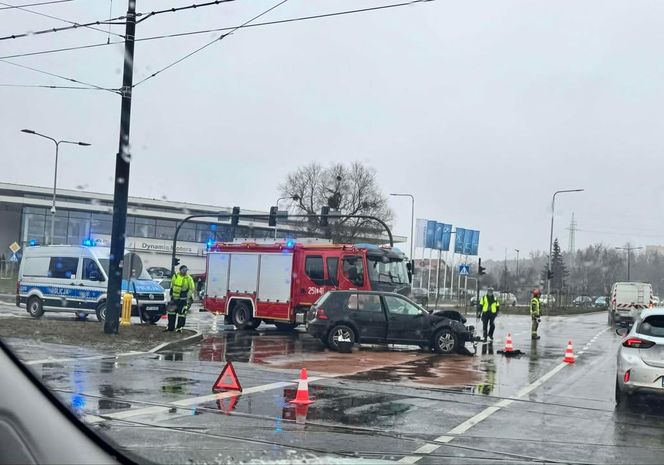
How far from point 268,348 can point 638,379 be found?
981 centimetres

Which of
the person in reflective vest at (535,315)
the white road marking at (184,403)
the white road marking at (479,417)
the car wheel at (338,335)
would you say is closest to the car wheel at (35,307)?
the car wheel at (338,335)

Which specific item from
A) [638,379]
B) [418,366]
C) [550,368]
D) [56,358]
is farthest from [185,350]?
[638,379]

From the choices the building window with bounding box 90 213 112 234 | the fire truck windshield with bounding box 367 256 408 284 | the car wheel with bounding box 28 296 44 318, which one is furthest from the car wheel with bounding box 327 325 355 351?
the building window with bounding box 90 213 112 234

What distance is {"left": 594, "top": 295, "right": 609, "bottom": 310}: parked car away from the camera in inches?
3056

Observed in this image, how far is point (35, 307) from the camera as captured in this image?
2259cm

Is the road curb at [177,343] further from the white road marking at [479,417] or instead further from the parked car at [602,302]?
the parked car at [602,302]

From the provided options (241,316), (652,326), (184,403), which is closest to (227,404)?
(184,403)

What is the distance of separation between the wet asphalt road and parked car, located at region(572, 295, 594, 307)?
55.3 meters

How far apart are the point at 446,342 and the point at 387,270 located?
5524 millimetres

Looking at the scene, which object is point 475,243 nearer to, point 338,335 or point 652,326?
point 338,335

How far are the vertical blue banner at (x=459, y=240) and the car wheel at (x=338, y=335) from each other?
3455cm

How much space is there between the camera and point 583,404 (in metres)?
10.8

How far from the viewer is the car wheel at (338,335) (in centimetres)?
1758

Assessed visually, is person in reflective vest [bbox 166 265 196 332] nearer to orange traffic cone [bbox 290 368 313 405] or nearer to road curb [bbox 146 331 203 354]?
road curb [bbox 146 331 203 354]
